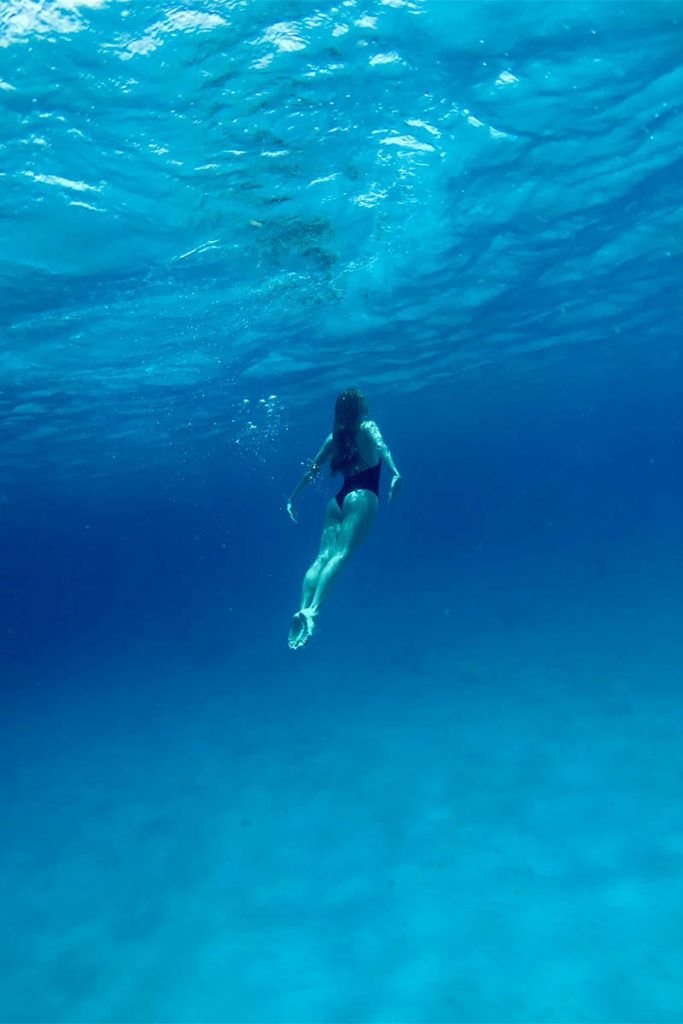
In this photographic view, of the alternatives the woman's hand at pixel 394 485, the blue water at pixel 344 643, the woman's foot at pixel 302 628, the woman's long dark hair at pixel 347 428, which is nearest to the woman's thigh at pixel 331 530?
the woman's long dark hair at pixel 347 428

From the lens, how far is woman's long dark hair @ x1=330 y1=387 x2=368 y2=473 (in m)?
9.38

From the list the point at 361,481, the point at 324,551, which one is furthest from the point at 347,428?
the point at 324,551

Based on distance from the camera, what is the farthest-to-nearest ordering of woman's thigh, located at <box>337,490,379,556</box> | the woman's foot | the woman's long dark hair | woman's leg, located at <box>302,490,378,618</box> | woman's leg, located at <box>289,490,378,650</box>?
the woman's long dark hair < woman's thigh, located at <box>337,490,379,556</box> < woman's leg, located at <box>302,490,378,618</box> < woman's leg, located at <box>289,490,378,650</box> < the woman's foot

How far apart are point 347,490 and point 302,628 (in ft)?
7.75

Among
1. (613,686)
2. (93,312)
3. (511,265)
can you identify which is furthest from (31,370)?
(613,686)

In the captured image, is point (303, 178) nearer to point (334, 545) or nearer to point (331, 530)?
point (331, 530)

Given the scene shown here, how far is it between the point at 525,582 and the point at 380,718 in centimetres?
2226

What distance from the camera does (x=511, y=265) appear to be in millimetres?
22016

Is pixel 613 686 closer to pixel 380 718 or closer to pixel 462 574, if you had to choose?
pixel 380 718

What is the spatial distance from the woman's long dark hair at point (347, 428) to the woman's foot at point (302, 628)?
8.06ft

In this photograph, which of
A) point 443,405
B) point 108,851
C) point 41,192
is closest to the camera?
point 41,192

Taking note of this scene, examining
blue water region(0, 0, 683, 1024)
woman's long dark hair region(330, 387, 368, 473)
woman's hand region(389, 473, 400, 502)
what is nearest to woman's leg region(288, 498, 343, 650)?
woman's long dark hair region(330, 387, 368, 473)

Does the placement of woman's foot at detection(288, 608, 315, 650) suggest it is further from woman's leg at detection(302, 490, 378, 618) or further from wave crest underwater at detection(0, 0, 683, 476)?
wave crest underwater at detection(0, 0, 683, 476)

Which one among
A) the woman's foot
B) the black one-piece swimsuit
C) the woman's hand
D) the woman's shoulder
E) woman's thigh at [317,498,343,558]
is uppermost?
the woman's shoulder
